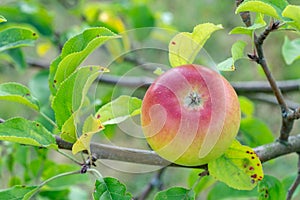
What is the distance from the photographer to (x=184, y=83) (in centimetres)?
46

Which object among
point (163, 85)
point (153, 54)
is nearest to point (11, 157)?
point (163, 85)

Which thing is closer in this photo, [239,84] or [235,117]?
[235,117]

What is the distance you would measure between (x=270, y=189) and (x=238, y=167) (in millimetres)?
107

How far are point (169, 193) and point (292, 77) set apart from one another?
187 cm

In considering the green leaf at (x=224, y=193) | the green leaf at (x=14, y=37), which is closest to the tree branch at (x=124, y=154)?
the green leaf at (x=14, y=37)

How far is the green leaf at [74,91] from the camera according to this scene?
0.48 meters

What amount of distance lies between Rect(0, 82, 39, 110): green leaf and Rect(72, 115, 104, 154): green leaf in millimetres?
89

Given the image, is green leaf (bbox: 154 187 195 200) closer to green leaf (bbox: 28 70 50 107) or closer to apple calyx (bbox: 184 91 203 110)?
A: apple calyx (bbox: 184 91 203 110)

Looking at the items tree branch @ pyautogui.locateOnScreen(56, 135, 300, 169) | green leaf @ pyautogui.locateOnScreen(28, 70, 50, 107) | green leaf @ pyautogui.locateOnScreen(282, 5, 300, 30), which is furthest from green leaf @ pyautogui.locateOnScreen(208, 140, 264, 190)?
green leaf @ pyautogui.locateOnScreen(28, 70, 50, 107)

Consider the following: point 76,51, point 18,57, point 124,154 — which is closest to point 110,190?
point 124,154

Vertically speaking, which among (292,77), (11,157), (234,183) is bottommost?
(234,183)

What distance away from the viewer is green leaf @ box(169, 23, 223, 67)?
499 mm

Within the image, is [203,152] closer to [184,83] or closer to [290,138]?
[184,83]

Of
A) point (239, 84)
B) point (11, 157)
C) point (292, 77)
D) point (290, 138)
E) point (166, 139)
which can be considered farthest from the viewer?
point (292, 77)
